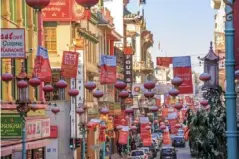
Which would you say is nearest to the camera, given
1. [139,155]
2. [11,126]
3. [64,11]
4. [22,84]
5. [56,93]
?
[22,84]

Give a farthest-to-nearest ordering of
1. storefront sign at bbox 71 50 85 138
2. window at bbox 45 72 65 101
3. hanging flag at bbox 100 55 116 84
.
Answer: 1. window at bbox 45 72 65 101
2. storefront sign at bbox 71 50 85 138
3. hanging flag at bbox 100 55 116 84

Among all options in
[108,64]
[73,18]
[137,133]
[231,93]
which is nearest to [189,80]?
[108,64]

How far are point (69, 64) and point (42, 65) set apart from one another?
194 inches

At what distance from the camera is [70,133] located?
44781 mm

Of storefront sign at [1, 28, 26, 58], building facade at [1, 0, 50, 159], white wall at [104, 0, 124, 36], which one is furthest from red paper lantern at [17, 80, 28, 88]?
white wall at [104, 0, 124, 36]

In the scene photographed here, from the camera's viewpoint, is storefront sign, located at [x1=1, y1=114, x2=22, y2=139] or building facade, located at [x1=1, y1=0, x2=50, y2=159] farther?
building facade, located at [x1=1, y1=0, x2=50, y2=159]

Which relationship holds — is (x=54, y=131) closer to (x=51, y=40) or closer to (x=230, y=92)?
(x=51, y=40)

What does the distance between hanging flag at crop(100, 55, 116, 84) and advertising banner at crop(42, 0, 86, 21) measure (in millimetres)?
8478

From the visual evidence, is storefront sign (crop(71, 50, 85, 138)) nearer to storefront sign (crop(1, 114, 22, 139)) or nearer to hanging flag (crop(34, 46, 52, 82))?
hanging flag (crop(34, 46, 52, 82))

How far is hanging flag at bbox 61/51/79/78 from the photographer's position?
31672 millimetres

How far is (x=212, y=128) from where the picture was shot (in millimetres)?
19891

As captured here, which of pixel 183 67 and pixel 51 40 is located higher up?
pixel 51 40

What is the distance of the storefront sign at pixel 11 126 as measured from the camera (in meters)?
25.1

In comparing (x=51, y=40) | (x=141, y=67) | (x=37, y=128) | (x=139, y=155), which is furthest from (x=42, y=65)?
(x=141, y=67)
